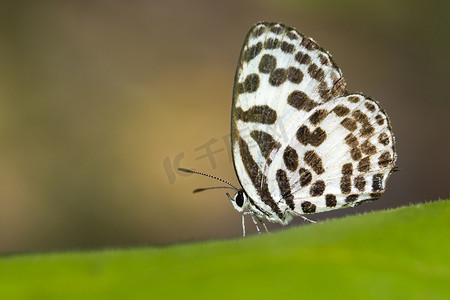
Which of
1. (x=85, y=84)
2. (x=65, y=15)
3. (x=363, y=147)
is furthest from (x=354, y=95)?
(x=65, y=15)

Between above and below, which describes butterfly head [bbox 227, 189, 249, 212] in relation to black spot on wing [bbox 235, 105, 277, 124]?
below

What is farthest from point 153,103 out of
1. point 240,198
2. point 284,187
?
point 284,187

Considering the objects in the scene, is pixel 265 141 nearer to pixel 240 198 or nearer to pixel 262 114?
pixel 262 114

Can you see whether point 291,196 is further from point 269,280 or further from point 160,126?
point 160,126

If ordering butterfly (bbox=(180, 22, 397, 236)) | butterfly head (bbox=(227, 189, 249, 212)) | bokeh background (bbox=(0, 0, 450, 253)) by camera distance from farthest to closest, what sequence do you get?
1. bokeh background (bbox=(0, 0, 450, 253))
2. butterfly head (bbox=(227, 189, 249, 212))
3. butterfly (bbox=(180, 22, 397, 236))

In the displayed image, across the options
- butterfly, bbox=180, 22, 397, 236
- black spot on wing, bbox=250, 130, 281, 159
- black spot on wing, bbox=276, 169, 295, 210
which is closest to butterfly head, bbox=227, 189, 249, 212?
butterfly, bbox=180, 22, 397, 236

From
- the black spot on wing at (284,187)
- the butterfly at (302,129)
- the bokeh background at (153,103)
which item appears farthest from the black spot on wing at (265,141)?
the bokeh background at (153,103)

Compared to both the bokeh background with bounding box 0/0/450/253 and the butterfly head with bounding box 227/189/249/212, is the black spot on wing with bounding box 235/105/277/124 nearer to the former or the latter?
the butterfly head with bounding box 227/189/249/212
